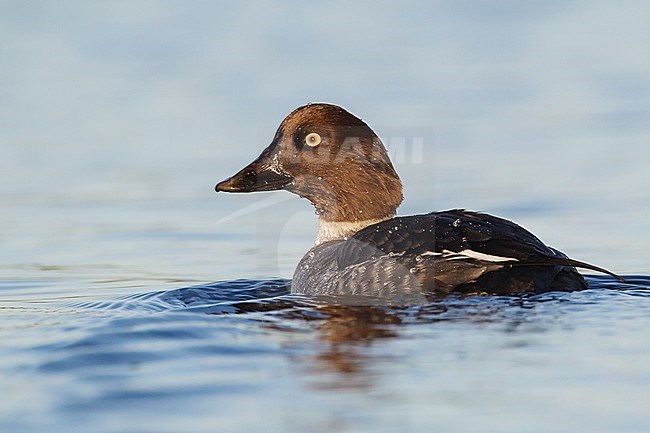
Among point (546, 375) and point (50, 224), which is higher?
point (50, 224)

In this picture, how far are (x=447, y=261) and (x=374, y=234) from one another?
1.99 feet

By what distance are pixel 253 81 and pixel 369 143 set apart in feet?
19.5

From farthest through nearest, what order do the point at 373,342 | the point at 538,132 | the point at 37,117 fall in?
the point at 37,117 < the point at 538,132 < the point at 373,342

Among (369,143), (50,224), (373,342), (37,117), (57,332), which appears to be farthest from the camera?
(37,117)

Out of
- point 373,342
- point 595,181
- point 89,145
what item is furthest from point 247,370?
point 89,145

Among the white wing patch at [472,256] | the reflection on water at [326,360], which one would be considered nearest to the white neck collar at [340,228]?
the reflection on water at [326,360]

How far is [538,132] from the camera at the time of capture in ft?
41.2

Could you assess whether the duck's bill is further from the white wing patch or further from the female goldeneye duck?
the white wing patch

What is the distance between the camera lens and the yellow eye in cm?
830

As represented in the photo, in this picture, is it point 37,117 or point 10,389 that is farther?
point 37,117

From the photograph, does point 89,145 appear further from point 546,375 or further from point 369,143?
point 546,375

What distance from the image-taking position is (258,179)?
27.8 feet

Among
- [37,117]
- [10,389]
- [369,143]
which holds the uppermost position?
[37,117]

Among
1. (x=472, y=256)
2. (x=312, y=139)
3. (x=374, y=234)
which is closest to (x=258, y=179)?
(x=312, y=139)
